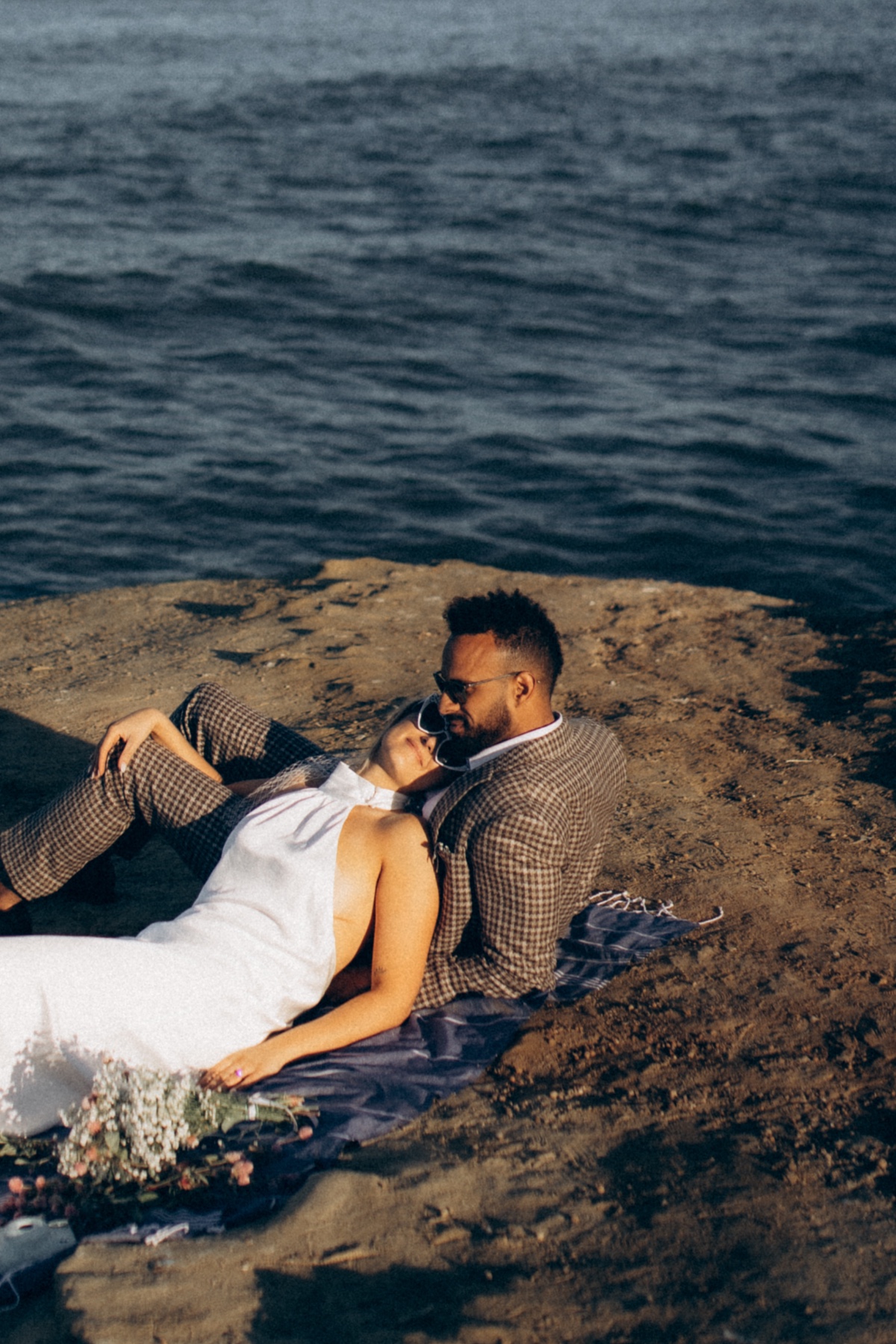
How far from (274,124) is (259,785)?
26699mm

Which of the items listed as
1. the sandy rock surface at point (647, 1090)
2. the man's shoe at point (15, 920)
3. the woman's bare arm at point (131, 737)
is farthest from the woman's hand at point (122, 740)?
the sandy rock surface at point (647, 1090)

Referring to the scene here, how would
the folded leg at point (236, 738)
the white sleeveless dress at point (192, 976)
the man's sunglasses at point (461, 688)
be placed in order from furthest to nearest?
the folded leg at point (236, 738) → the man's sunglasses at point (461, 688) → the white sleeveless dress at point (192, 976)

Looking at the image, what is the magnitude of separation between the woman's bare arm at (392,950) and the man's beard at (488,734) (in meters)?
0.40

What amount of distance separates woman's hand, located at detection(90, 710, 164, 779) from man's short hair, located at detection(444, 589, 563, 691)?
1.09 m

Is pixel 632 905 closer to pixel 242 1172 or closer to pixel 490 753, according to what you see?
pixel 490 753

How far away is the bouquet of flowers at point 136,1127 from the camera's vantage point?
3219mm

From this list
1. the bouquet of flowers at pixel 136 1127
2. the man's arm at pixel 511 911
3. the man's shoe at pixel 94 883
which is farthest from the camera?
the man's shoe at pixel 94 883

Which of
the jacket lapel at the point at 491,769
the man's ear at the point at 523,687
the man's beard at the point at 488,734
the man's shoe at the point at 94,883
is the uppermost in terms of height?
the man's ear at the point at 523,687

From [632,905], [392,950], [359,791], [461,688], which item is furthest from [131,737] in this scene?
[632,905]

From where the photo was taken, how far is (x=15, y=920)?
4.42 meters

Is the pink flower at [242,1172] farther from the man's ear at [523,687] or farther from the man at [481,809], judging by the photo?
the man's ear at [523,687]

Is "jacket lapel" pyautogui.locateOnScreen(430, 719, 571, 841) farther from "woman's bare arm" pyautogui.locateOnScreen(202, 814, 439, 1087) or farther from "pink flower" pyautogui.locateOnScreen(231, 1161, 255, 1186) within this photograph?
"pink flower" pyautogui.locateOnScreen(231, 1161, 255, 1186)

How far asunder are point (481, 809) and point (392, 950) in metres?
0.48

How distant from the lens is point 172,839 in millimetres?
4324
